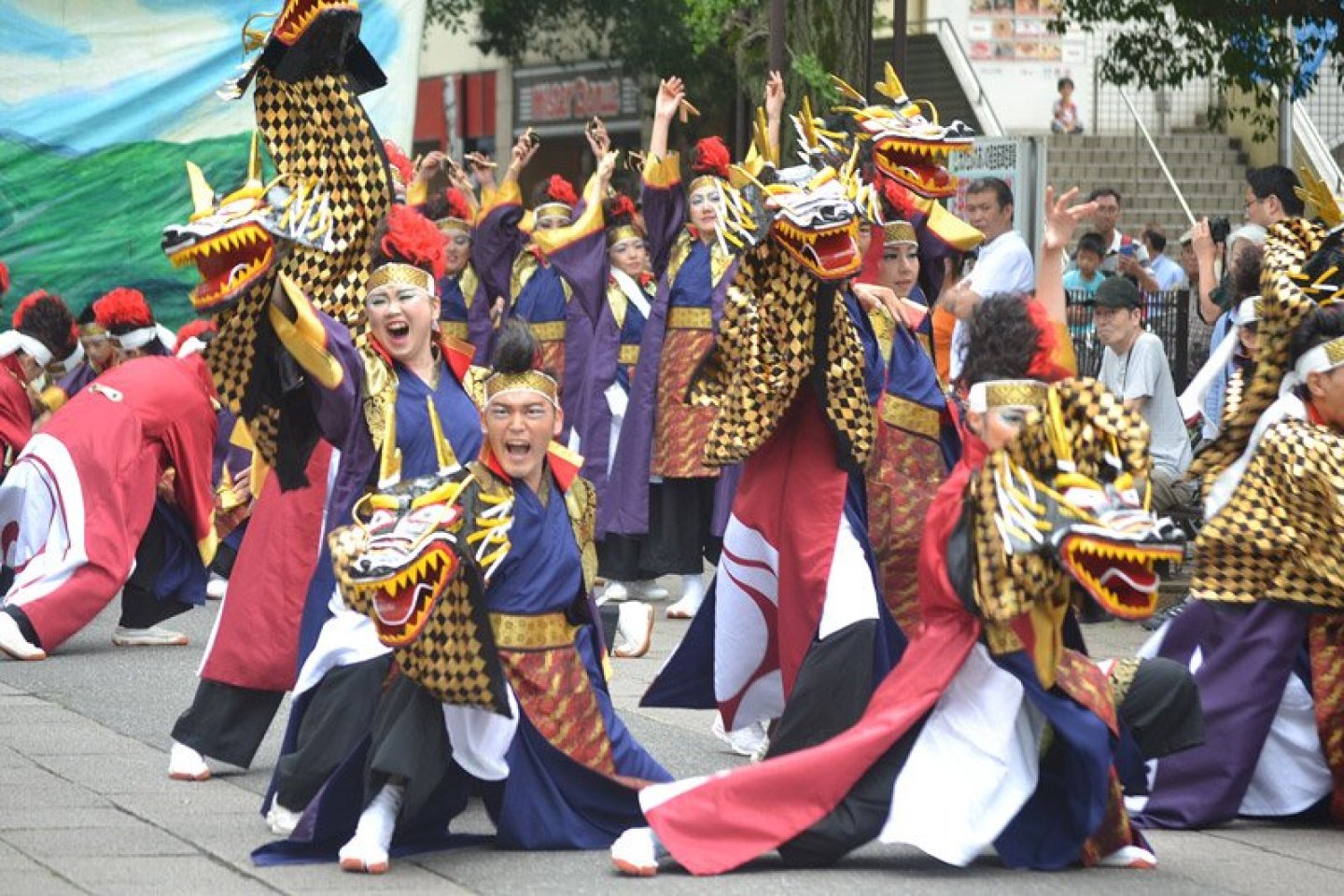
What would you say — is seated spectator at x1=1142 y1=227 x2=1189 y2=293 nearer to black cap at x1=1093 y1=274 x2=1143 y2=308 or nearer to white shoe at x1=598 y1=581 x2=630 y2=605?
black cap at x1=1093 y1=274 x2=1143 y2=308

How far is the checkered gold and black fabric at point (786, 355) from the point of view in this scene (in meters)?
7.23

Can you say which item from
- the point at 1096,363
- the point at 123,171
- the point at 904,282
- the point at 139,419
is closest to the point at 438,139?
the point at 123,171

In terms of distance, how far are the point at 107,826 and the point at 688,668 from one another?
184 cm

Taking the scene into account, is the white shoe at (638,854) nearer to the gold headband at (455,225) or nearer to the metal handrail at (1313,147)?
the gold headband at (455,225)

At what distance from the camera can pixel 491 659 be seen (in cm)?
621

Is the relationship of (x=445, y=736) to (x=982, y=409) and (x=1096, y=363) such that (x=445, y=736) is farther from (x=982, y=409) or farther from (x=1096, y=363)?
(x=1096, y=363)

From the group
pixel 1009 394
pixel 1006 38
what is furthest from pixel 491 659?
pixel 1006 38

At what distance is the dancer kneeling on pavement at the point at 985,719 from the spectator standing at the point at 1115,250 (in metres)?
7.97

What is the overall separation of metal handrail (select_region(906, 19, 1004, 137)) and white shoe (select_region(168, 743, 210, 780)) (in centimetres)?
1783

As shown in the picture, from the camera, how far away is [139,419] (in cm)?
1067

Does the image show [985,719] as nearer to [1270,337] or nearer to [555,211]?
[1270,337]

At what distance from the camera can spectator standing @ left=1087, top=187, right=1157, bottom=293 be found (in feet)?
47.2

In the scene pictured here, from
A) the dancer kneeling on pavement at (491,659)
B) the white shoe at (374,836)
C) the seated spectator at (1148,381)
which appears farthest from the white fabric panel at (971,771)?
the seated spectator at (1148,381)

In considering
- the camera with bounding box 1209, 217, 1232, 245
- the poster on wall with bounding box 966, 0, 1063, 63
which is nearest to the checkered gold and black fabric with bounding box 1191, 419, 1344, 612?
the camera with bounding box 1209, 217, 1232, 245
